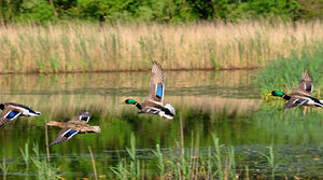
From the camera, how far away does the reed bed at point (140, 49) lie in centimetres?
2519

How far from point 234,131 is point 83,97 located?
19.8ft

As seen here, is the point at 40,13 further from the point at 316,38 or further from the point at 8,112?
the point at 8,112

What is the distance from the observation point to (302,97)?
10375 mm

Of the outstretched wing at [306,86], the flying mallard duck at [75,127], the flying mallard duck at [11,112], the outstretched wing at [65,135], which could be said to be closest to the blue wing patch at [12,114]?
the flying mallard duck at [11,112]

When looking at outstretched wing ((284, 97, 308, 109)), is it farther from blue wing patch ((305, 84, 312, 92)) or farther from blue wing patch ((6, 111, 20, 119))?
blue wing patch ((6, 111, 20, 119))

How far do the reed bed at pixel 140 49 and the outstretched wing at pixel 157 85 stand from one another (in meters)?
14.5

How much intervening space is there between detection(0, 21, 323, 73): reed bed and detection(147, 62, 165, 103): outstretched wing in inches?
571

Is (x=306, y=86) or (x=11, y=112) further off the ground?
(x=306, y=86)

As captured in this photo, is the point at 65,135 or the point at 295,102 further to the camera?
the point at 295,102

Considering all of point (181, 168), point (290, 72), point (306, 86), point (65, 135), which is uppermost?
point (290, 72)

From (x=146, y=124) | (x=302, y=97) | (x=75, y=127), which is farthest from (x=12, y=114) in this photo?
(x=146, y=124)

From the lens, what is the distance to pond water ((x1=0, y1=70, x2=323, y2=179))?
1145cm

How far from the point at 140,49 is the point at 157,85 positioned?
580 inches

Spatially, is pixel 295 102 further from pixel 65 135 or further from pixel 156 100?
pixel 65 135
